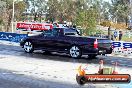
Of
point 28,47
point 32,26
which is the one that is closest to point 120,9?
point 32,26

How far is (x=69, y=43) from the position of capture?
2070 cm

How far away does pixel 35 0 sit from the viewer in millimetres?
87000

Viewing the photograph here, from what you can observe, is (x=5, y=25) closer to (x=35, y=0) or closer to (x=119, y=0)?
(x=35, y=0)

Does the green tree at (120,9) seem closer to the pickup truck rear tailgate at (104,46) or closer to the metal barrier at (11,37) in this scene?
the metal barrier at (11,37)

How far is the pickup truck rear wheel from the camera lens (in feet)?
66.7

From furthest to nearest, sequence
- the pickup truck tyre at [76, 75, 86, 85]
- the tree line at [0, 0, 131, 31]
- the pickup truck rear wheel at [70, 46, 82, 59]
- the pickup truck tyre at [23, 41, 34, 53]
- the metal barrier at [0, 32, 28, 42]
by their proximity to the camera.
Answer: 1. the tree line at [0, 0, 131, 31]
2. the metal barrier at [0, 32, 28, 42]
3. the pickup truck tyre at [23, 41, 34, 53]
4. the pickup truck rear wheel at [70, 46, 82, 59]
5. the pickup truck tyre at [76, 75, 86, 85]

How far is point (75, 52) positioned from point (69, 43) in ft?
1.96

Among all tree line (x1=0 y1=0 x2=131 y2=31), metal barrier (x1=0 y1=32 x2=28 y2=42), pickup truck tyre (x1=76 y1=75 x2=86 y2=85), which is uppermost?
tree line (x1=0 y1=0 x2=131 y2=31)

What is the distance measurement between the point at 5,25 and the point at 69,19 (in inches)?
1212

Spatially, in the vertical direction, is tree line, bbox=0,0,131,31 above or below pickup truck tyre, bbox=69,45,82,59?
above

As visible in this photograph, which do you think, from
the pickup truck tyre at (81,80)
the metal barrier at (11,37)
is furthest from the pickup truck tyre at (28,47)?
the pickup truck tyre at (81,80)

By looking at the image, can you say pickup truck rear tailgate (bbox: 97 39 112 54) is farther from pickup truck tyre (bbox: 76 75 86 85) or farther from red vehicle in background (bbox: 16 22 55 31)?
red vehicle in background (bbox: 16 22 55 31)

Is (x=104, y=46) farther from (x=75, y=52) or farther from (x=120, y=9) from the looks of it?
(x=120, y=9)

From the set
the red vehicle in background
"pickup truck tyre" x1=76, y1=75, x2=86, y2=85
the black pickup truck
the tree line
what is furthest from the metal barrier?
"pickup truck tyre" x1=76, y1=75, x2=86, y2=85
